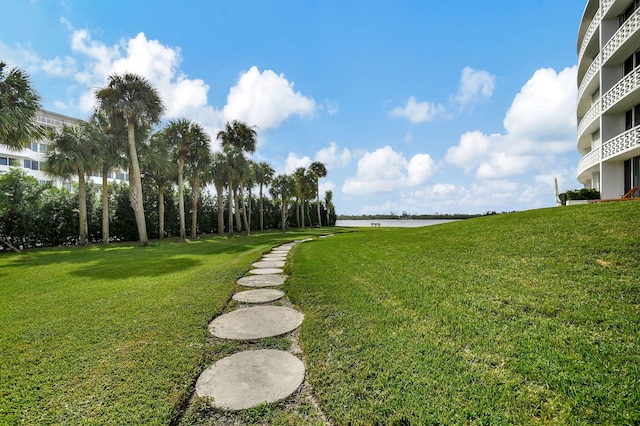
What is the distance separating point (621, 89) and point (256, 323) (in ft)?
54.1

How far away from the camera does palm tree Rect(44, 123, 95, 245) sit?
15562mm

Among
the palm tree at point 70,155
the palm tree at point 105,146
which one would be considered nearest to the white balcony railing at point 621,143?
the palm tree at point 105,146

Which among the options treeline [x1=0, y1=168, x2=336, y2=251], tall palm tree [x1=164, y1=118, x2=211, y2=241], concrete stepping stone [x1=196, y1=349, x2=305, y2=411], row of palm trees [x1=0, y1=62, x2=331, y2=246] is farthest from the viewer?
tall palm tree [x1=164, y1=118, x2=211, y2=241]

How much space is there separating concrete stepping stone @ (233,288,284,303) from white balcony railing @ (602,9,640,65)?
15889 millimetres

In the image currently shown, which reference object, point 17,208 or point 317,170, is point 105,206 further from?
point 317,170

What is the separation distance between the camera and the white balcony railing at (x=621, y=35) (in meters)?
10.3

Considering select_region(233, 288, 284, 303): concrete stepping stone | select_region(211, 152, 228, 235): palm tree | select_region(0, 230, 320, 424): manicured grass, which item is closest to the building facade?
select_region(233, 288, 284, 303): concrete stepping stone

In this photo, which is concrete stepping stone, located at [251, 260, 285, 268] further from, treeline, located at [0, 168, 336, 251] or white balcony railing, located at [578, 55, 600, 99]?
white balcony railing, located at [578, 55, 600, 99]

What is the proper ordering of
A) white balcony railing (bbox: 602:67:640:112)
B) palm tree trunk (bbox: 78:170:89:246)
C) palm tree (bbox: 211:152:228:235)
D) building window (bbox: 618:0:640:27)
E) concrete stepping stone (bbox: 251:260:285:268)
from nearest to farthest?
concrete stepping stone (bbox: 251:260:285:268), white balcony railing (bbox: 602:67:640:112), building window (bbox: 618:0:640:27), palm tree trunk (bbox: 78:170:89:246), palm tree (bbox: 211:152:228:235)

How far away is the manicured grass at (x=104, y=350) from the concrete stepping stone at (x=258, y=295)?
10.3 inches

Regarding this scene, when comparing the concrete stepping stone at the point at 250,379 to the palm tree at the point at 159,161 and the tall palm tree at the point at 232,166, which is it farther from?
the tall palm tree at the point at 232,166

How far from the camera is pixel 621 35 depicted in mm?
11195

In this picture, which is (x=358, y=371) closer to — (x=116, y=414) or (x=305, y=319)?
(x=305, y=319)

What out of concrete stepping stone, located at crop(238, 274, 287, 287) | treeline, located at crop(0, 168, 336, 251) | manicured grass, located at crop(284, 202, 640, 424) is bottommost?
concrete stepping stone, located at crop(238, 274, 287, 287)
